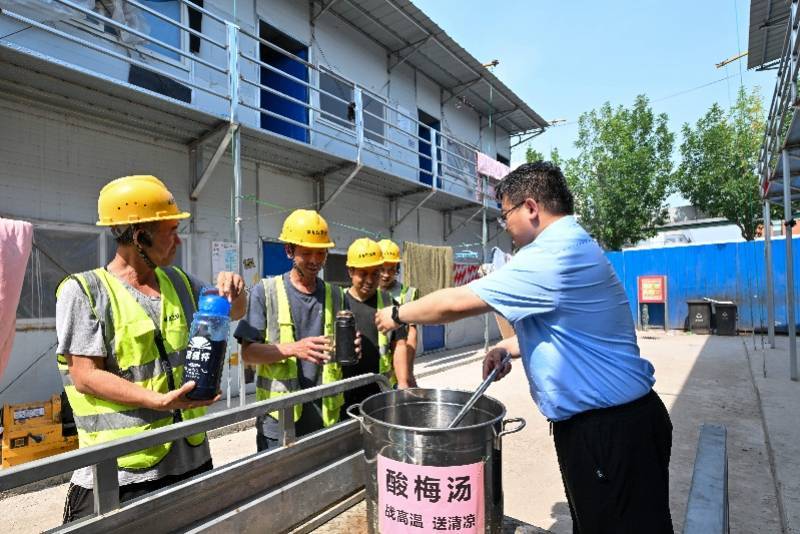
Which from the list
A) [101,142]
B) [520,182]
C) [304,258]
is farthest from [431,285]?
[520,182]

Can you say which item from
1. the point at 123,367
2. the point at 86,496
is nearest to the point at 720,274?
the point at 123,367

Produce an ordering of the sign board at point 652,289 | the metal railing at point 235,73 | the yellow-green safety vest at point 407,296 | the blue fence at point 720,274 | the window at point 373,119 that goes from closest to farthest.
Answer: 1. the yellow-green safety vest at point 407,296
2. the metal railing at point 235,73
3. the window at point 373,119
4. the blue fence at point 720,274
5. the sign board at point 652,289

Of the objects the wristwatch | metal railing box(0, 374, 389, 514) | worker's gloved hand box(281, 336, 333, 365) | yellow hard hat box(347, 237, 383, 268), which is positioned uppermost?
yellow hard hat box(347, 237, 383, 268)

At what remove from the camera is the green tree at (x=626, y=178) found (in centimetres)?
1842

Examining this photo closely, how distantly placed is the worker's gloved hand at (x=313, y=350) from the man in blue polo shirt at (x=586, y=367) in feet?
2.14

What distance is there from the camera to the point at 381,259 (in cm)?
310

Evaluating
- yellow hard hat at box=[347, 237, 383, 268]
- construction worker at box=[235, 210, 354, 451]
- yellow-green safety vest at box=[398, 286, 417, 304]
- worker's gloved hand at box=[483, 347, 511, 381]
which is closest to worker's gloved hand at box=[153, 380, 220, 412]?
construction worker at box=[235, 210, 354, 451]

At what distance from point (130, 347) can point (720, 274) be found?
56.1 ft

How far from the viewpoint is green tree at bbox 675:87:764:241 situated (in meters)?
18.1

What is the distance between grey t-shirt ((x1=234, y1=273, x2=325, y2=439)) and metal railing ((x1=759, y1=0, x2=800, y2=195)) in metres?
5.77

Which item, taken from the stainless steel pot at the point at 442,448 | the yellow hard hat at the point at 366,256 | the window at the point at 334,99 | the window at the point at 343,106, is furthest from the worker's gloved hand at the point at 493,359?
the window at the point at 334,99

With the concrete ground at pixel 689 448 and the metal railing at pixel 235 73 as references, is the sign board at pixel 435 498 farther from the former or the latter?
the metal railing at pixel 235 73

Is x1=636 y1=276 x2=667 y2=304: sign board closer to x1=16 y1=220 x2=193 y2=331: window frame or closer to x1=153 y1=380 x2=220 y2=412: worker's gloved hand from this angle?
x1=16 y1=220 x2=193 y2=331: window frame

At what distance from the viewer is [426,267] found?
33.4 ft
